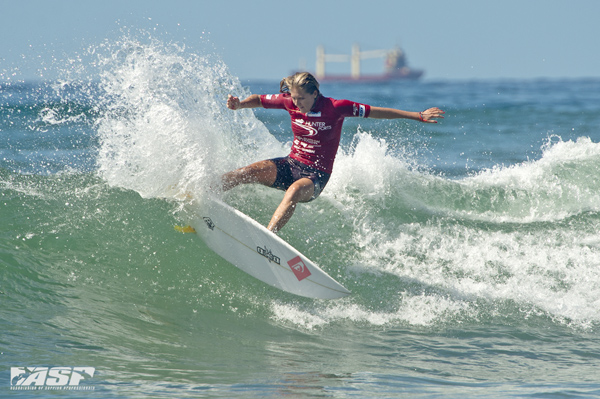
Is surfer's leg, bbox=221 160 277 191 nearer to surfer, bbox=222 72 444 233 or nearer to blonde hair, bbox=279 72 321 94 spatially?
surfer, bbox=222 72 444 233

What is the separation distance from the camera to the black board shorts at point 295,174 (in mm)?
5668

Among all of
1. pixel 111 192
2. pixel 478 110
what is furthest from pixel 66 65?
pixel 478 110

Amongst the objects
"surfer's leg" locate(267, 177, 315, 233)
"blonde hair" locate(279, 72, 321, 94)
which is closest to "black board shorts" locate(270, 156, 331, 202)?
"surfer's leg" locate(267, 177, 315, 233)

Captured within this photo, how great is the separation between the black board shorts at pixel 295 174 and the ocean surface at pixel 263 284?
64cm

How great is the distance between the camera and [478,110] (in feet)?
72.8

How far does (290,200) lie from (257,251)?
598mm

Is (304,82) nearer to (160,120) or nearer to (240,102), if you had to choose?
(240,102)

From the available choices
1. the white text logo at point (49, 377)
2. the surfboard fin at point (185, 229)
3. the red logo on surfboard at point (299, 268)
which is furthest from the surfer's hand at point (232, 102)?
the white text logo at point (49, 377)

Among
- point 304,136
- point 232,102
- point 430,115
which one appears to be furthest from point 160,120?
point 430,115

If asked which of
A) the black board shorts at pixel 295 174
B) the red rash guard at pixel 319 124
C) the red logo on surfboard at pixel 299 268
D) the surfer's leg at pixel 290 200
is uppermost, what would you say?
the red rash guard at pixel 319 124

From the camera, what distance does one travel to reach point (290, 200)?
5375 millimetres

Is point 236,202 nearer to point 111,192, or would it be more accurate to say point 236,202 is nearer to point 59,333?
point 111,192

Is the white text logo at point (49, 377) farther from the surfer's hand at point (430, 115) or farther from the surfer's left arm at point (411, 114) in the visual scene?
the surfer's hand at point (430, 115)

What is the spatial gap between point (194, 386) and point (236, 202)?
9.87 feet
